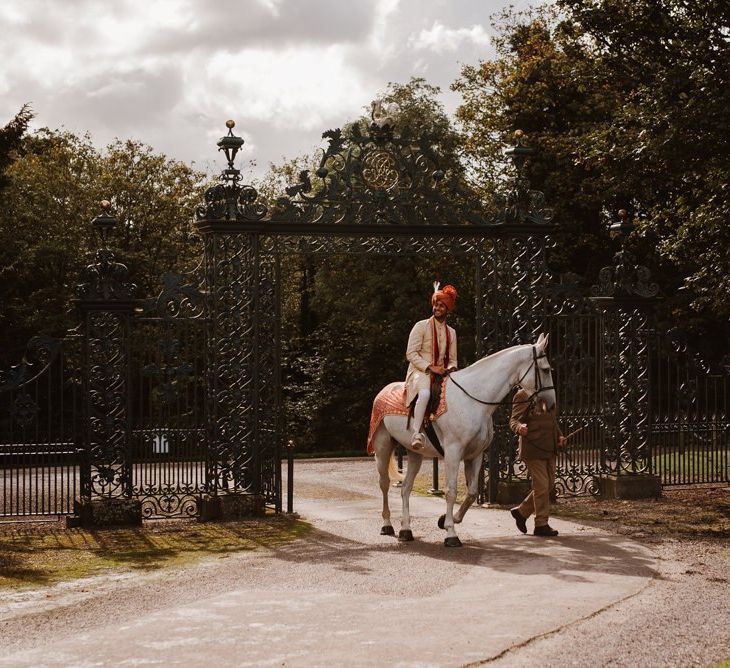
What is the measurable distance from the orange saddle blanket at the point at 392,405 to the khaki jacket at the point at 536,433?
Answer: 104cm

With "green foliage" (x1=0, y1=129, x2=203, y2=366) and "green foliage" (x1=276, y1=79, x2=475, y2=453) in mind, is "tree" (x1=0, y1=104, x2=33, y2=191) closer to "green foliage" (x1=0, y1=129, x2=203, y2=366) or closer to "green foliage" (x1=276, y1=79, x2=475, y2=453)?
"green foliage" (x1=0, y1=129, x2=203, y2=366)

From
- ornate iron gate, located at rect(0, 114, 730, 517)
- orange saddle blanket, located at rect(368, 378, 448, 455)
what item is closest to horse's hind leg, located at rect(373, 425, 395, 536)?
orange saddle blanket, located at rect(368, 378, 448, 455)

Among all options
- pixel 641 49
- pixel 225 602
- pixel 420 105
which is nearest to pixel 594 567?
pixel 225 602

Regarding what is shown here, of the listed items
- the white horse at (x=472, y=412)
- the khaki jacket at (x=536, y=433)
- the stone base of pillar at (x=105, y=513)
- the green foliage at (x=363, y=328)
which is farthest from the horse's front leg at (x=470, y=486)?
the green foliage at (x=363, y=328)

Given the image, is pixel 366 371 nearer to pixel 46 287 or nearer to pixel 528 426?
pixel 46 287

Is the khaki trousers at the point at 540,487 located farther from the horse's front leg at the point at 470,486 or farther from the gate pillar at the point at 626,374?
the gate pillar at the point at 626,374

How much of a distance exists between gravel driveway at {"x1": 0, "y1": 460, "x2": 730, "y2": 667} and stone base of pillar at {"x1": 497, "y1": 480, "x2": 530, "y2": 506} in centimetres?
260

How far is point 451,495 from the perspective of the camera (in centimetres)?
1270

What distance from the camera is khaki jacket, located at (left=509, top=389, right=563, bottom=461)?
13406 mm

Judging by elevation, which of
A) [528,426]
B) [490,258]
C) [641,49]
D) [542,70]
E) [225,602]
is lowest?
[225,602]

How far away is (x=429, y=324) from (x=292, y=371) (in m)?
25.9

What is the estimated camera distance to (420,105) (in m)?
38.3

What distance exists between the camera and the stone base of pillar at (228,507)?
1511 cm

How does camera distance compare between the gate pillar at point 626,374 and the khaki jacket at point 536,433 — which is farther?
the gate pillar at point 626,374
